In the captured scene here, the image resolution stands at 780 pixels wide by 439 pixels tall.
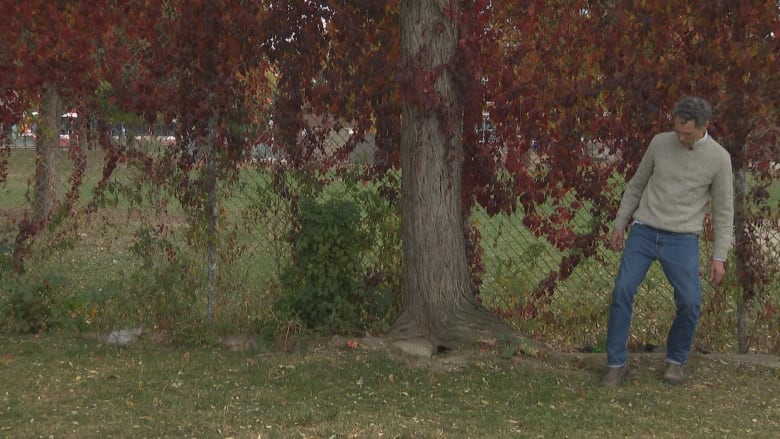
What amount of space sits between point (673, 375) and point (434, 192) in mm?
1883

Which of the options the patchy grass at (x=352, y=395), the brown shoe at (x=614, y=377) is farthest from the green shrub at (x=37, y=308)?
the brown shoe at (x=614, y=377)

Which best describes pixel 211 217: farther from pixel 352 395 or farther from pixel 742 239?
pixel 742 239

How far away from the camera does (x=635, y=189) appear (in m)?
5.64

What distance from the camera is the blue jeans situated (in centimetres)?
545

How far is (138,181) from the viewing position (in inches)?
261

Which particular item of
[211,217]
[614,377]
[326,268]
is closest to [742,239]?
[614,377]

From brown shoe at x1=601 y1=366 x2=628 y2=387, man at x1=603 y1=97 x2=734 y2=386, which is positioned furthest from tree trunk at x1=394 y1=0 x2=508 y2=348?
man at x1=603 y1=97 x2=734 y2=386

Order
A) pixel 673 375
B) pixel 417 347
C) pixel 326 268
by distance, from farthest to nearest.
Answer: pixel 326 268, pixel 417 347, pixel 673 375

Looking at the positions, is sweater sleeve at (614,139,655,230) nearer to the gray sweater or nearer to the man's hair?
the gray sweater

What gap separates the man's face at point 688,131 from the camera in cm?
521

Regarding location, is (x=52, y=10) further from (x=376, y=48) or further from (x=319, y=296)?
(x=319, y=296)

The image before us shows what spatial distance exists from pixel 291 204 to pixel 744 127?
3.04 metres

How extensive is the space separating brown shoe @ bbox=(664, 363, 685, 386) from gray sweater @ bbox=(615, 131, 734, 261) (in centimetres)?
77

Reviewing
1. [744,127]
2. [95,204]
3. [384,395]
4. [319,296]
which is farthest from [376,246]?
[744,127]
